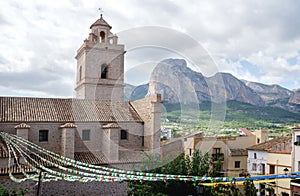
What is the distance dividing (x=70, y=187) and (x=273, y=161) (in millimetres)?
15532

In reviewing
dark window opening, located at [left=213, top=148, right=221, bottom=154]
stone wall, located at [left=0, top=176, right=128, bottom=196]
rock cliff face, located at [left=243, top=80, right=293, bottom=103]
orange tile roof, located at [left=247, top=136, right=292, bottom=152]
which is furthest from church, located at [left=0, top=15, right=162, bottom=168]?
rock cliff face, located at [left=243, top=80, right=293, bottom=103]

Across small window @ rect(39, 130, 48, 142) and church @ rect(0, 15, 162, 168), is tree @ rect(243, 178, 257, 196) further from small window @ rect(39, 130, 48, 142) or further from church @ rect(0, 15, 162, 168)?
small window @ rect(39, 130, 48, 142)

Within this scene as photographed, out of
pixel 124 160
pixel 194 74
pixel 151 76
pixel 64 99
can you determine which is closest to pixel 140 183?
pixel 124 160

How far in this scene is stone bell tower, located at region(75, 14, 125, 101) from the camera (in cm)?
2614

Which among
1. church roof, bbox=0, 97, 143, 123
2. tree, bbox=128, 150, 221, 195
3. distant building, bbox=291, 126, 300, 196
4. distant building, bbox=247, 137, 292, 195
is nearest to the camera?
tree, bbox=128, 150, 221, 195

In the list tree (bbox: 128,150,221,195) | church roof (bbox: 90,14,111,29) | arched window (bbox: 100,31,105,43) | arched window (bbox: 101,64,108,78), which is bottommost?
tree (bbox: 128,150,221,195)

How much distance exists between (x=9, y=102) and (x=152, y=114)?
9.09m

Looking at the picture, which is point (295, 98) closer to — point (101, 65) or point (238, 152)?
point (238, 152)

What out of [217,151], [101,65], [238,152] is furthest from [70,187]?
[238,152]

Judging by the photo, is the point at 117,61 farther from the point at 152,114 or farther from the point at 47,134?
the point at 47,134

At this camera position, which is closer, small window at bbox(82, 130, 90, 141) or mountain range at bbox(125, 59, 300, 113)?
mountain range at bbox(125, 59, 300, 113)

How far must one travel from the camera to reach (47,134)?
1848 cm

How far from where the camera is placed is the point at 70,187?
1692 cm

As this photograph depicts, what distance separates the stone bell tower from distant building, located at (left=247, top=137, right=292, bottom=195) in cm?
1285
